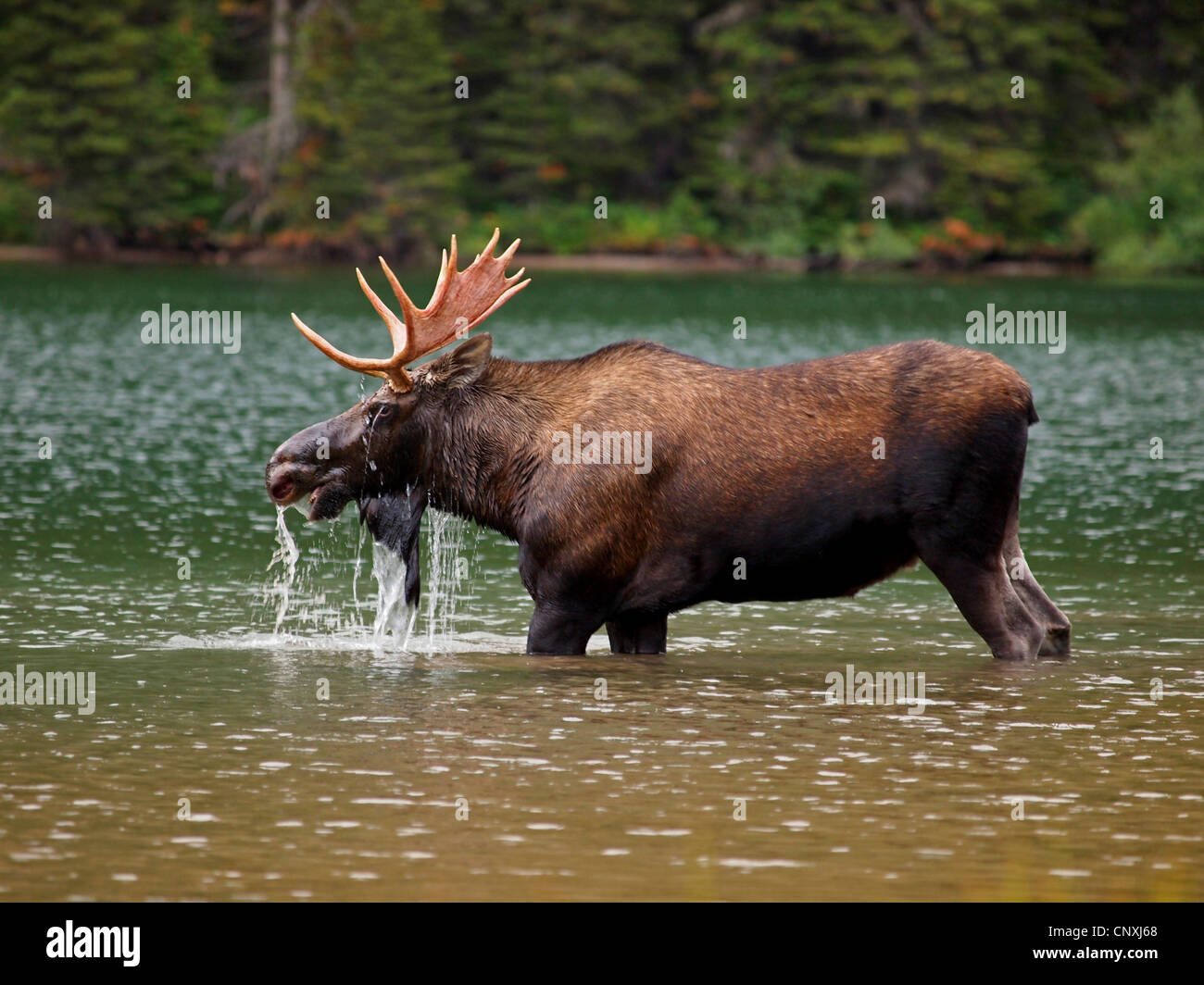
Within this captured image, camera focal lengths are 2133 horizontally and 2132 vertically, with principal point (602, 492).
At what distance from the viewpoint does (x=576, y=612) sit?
40.1 ft

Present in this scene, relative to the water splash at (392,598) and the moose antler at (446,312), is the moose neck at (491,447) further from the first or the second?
the water splash at (392,598)

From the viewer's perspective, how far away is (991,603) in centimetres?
1207

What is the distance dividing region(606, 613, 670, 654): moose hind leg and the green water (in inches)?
5.5

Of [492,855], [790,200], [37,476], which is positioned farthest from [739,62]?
[492,855]

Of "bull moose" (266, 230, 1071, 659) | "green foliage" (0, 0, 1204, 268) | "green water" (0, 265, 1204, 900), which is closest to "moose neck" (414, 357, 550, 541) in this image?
"bull moose" (266, 230, 1071, 659)

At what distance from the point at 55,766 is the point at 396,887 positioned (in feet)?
8.46

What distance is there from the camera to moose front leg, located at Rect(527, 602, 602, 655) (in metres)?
12.2

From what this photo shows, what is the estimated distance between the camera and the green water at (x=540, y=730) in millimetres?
8164

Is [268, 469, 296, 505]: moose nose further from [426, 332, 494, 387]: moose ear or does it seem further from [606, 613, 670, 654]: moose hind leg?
[606, 613, 670, 654]: moose hind leg

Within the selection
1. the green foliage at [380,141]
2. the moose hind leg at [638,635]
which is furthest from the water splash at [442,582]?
the green foliage at [380,141]

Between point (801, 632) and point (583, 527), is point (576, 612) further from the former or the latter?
point (801, 632)

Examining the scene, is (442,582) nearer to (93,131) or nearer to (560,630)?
(560,630)

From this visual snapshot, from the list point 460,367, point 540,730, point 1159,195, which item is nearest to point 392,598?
point 460,367

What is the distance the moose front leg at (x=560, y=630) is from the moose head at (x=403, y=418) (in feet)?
3.65
